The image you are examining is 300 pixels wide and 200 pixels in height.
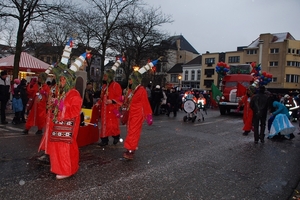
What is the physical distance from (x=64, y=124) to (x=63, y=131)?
0.38 ft

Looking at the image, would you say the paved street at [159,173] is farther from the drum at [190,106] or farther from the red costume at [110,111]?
the drum at [190,106]

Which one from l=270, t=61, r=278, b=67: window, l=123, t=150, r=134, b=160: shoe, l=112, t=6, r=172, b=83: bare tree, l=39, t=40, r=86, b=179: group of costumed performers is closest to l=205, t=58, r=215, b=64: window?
l=270, t=61, r=278, b=67: window

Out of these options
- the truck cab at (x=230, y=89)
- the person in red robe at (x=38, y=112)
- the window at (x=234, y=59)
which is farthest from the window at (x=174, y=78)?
the person in red robe at (x=38, y=112)

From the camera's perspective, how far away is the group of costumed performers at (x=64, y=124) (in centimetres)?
425

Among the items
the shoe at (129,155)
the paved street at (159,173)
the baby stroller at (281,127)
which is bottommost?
the paved street at (159,173)

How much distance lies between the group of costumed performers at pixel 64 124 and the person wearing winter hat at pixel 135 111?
1.53 m

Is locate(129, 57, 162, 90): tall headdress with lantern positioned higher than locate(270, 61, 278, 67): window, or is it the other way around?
locate(270, 61, 278, 67): window

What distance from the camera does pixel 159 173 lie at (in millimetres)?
4902

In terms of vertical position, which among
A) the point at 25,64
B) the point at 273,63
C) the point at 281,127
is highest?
the point at 273,63

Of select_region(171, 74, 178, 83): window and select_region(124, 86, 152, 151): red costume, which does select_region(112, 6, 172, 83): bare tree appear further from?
select_region(171, 74, 178, 83): window

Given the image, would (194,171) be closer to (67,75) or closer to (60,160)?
(60,160)

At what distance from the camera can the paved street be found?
394 centimetres

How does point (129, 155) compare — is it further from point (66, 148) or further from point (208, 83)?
point (208, 83)

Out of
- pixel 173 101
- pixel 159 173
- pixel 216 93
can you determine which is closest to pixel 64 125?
pixel 159 173
